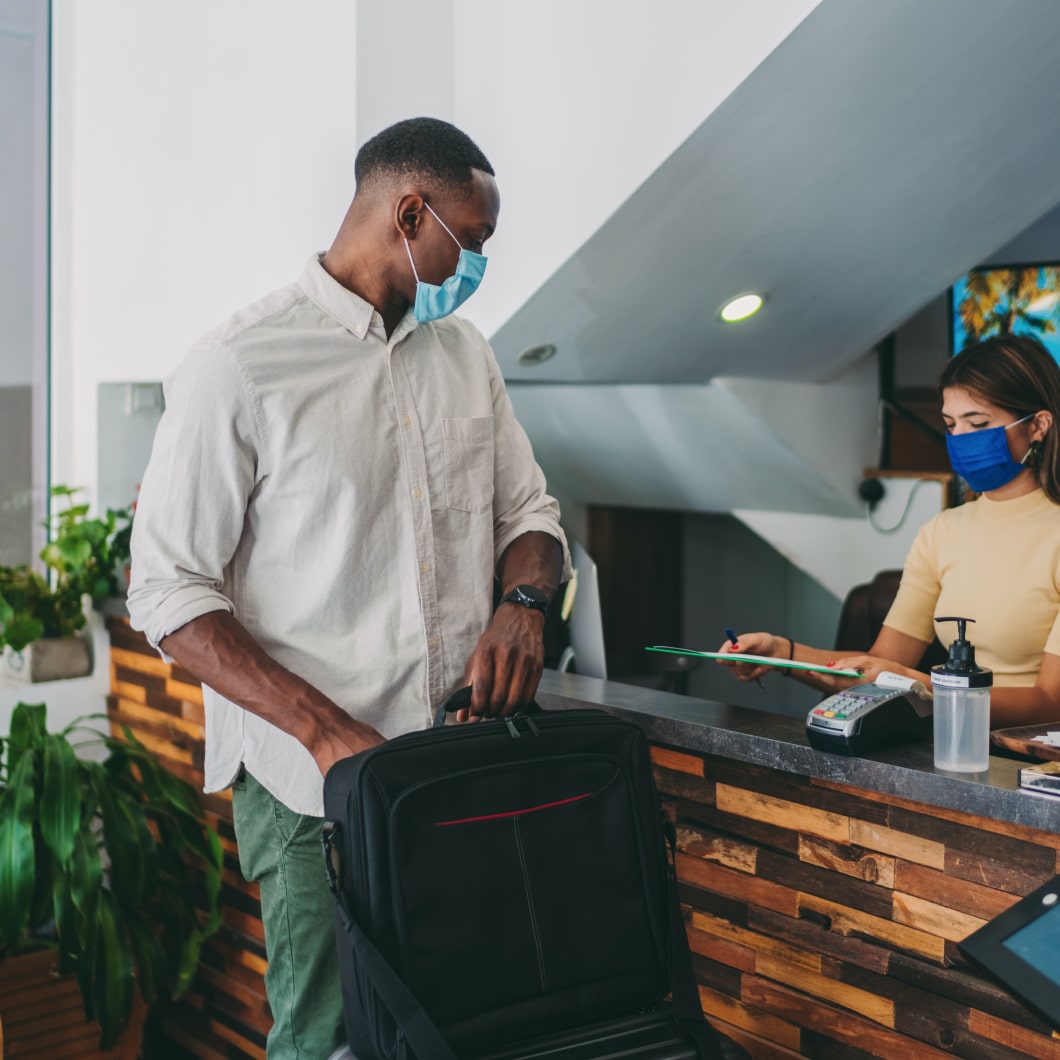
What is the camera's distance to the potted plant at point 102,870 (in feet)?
8.14

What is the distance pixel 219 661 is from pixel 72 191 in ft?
8.64

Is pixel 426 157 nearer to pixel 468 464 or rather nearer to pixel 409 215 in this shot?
pixel 409 215

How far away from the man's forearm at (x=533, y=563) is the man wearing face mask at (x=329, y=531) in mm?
35

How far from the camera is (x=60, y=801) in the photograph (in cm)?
255

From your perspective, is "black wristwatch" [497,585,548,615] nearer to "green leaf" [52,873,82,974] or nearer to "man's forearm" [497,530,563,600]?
"man's forearm" [497,530,563,600]

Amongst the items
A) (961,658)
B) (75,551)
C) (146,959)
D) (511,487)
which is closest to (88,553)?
(75,551)

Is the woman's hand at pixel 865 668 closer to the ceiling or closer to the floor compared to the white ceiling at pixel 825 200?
closer to the floor

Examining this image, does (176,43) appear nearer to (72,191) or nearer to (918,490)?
(72,191)

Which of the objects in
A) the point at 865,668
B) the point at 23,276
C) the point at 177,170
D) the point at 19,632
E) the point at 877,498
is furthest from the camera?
the point at 877,498

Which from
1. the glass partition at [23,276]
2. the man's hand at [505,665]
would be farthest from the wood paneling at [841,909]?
the glass partition at [23,276]

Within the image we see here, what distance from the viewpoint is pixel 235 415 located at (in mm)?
1406

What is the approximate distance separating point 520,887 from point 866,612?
1.99 m

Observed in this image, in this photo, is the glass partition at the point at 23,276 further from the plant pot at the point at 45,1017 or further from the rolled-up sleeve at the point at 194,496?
the rolled-up sleeve at the point at 194,496

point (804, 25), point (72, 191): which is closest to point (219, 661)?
point (804, 25)
